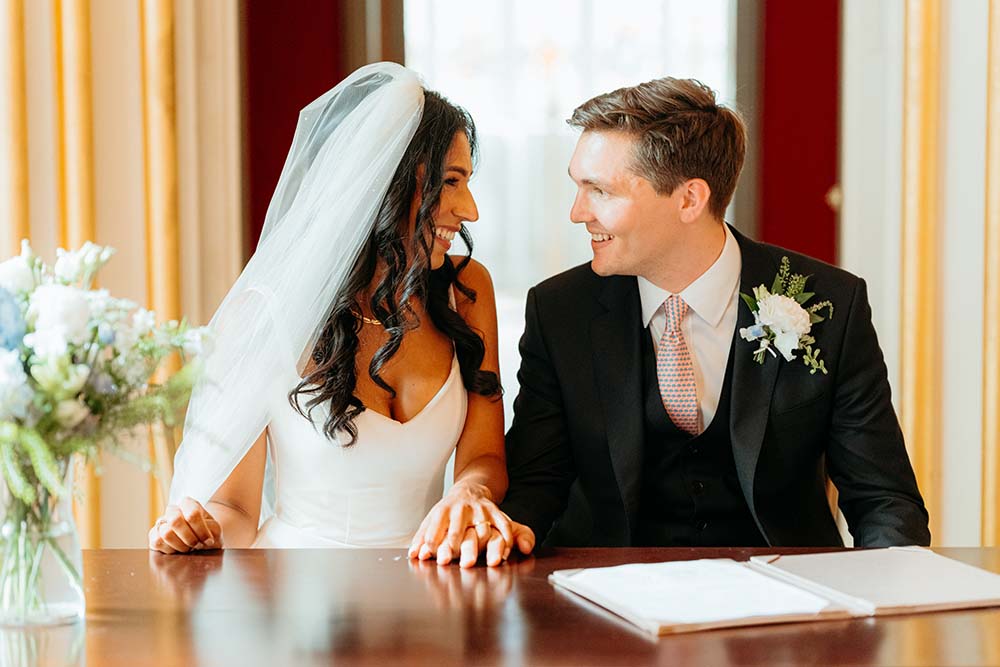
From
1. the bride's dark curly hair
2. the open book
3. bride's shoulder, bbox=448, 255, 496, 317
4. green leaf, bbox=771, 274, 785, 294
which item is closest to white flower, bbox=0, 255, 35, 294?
the open book

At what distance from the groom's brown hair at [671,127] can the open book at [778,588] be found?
1177 mm

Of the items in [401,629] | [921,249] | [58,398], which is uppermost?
[921,249]

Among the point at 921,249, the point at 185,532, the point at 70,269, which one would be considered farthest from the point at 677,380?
the point at 921,249

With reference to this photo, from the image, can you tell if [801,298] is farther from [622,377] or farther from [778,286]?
[622,377]

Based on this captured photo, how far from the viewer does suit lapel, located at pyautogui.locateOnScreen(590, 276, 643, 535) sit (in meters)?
2.67

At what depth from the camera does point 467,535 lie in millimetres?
2006

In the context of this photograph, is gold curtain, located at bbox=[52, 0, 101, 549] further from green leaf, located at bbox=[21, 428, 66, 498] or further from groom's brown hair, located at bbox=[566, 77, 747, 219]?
green leaf, located at bbox=[21, 428, 66, 498]

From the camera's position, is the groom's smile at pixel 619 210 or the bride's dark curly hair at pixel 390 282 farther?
the groom's smile at pixel 619 210

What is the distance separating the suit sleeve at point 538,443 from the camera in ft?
8.63

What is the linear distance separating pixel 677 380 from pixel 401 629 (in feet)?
4.22

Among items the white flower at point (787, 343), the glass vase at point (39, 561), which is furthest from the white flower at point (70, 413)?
the white flower at point (787, 343)

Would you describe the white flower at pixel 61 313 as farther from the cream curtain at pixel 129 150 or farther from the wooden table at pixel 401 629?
the cream curtain at pixel 129 150

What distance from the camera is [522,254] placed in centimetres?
425

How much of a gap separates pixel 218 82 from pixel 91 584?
8.01 ft
